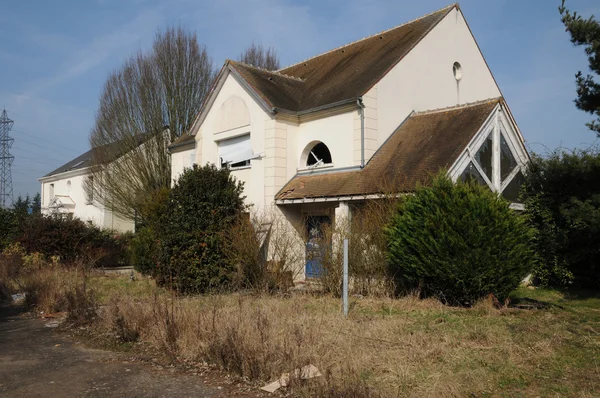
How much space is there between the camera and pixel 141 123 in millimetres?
24125

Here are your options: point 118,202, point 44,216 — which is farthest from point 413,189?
point 118,202

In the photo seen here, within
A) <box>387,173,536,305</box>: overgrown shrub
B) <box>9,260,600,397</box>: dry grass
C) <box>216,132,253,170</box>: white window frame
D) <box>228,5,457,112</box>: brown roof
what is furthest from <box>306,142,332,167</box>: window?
<box>9,260,600,397</box>: dry grass

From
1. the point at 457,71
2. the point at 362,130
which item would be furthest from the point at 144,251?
the point at 457,71

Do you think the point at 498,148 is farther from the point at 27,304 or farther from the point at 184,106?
the point at 184,106

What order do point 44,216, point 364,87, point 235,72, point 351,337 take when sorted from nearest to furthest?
point 351,337 < point 364,87 < point 235,72 < point 44,216

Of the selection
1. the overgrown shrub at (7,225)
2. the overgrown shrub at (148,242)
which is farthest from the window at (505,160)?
the overgrown shrub at (7,225)

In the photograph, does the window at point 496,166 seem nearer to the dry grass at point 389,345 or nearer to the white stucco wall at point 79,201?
the dry grass at point 389,345

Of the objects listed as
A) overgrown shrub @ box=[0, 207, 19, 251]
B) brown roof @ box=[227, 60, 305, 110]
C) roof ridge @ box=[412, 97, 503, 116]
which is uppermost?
brown roof @ box=[227, 60, 305, 110]

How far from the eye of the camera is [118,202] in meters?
24.4

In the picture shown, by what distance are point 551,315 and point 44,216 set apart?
17.9 meters

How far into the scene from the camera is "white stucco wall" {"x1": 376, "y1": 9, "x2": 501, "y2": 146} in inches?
633

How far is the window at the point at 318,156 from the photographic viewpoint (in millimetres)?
16797

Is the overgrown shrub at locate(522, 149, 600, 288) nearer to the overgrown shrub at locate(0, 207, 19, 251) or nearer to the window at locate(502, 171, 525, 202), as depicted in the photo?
the window at locate(502, 171, 525, 202)

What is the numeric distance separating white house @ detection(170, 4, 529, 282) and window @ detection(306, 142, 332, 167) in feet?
0.16
